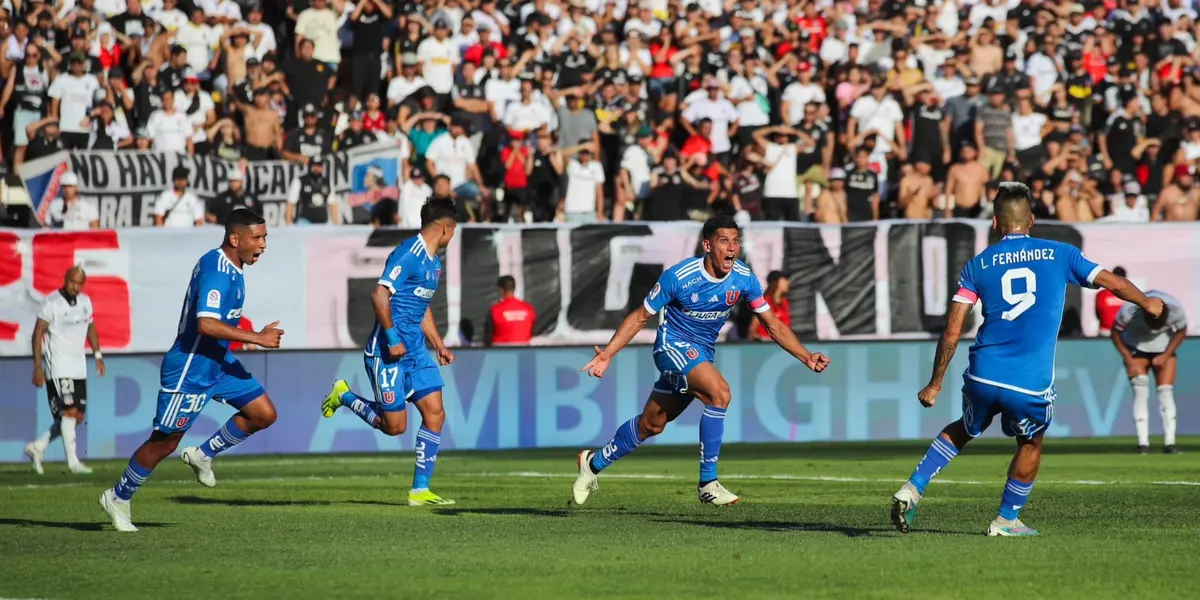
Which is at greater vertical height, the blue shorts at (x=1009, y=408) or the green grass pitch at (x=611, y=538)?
the blue shorts at (x=1009, y=408)

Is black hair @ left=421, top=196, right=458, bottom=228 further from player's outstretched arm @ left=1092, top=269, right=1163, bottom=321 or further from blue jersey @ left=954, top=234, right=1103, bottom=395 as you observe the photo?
player's outstretched arm @ left=1092, top=269, right=1163, bottom=321

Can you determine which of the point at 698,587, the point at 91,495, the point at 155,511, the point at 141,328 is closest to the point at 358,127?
the point at 141,328

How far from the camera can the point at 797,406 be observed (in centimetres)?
2375

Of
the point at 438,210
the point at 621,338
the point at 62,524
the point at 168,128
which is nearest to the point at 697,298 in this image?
the point at 621,338

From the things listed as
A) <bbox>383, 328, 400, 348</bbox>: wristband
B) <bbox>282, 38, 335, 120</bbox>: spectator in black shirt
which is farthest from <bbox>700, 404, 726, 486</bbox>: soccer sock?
<bbox>282, 38, 335, 120</bbox>: spectator in black shirt

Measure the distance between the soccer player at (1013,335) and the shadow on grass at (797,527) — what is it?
77cm

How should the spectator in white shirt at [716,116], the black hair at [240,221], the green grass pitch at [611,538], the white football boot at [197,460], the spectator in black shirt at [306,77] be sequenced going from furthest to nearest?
the spectator in white shirt at [716,116]
the spectator in black shirt at [306,77]
the white football boot at [197,460]
the black hair at [240,221]
the green grass pitch at [611,538]

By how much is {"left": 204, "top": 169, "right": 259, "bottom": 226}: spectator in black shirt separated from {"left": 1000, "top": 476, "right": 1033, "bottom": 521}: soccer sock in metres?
15.7

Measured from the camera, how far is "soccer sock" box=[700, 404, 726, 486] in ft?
42.6

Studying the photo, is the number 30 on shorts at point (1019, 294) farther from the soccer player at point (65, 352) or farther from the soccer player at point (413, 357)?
the soccer player at point (65, 352)

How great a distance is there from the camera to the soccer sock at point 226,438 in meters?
13.4

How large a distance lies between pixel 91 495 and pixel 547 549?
21.9 ft

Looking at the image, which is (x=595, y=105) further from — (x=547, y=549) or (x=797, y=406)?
(x=547, y=549)

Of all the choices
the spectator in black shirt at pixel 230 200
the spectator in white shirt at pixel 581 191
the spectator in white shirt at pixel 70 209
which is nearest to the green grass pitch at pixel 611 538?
the spectator in white shirt at pixel 70 209
